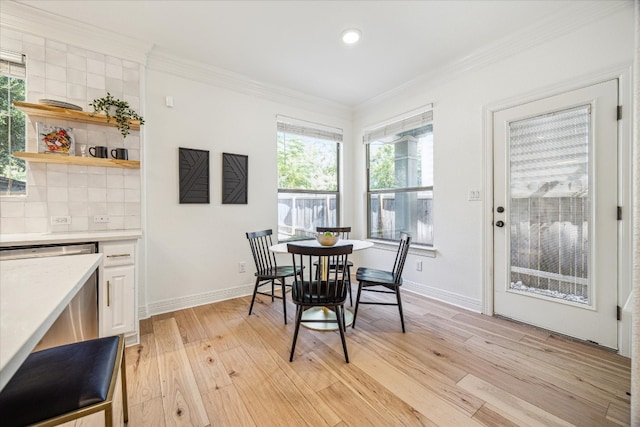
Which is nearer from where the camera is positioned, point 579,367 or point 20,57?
point 579,367

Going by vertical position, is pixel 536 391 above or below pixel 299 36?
below

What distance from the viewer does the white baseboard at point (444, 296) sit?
9.16 ft

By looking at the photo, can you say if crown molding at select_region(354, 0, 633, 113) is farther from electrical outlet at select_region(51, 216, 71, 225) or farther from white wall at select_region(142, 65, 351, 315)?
electrical outlet at select_region(51, 216, 71, 225)

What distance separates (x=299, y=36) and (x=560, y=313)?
3.42 m

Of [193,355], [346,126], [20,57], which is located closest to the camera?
[193,355]

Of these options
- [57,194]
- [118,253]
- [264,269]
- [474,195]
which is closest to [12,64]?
[57,194]

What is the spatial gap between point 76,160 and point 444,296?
3901 mm

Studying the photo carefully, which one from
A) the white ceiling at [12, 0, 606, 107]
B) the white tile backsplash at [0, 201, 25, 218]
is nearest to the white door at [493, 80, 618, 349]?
the white ceiling at [12, 0, 606, 107]

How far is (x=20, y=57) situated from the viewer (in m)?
2.15

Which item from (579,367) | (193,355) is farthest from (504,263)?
(193,355)

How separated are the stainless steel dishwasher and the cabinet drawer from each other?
0.23 feet

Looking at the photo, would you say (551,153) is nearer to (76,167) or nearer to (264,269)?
(264,269)

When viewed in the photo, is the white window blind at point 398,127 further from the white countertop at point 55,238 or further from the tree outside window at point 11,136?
the tree outside window at point 11,136

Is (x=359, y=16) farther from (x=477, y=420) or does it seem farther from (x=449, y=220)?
(x=477, y=420)
